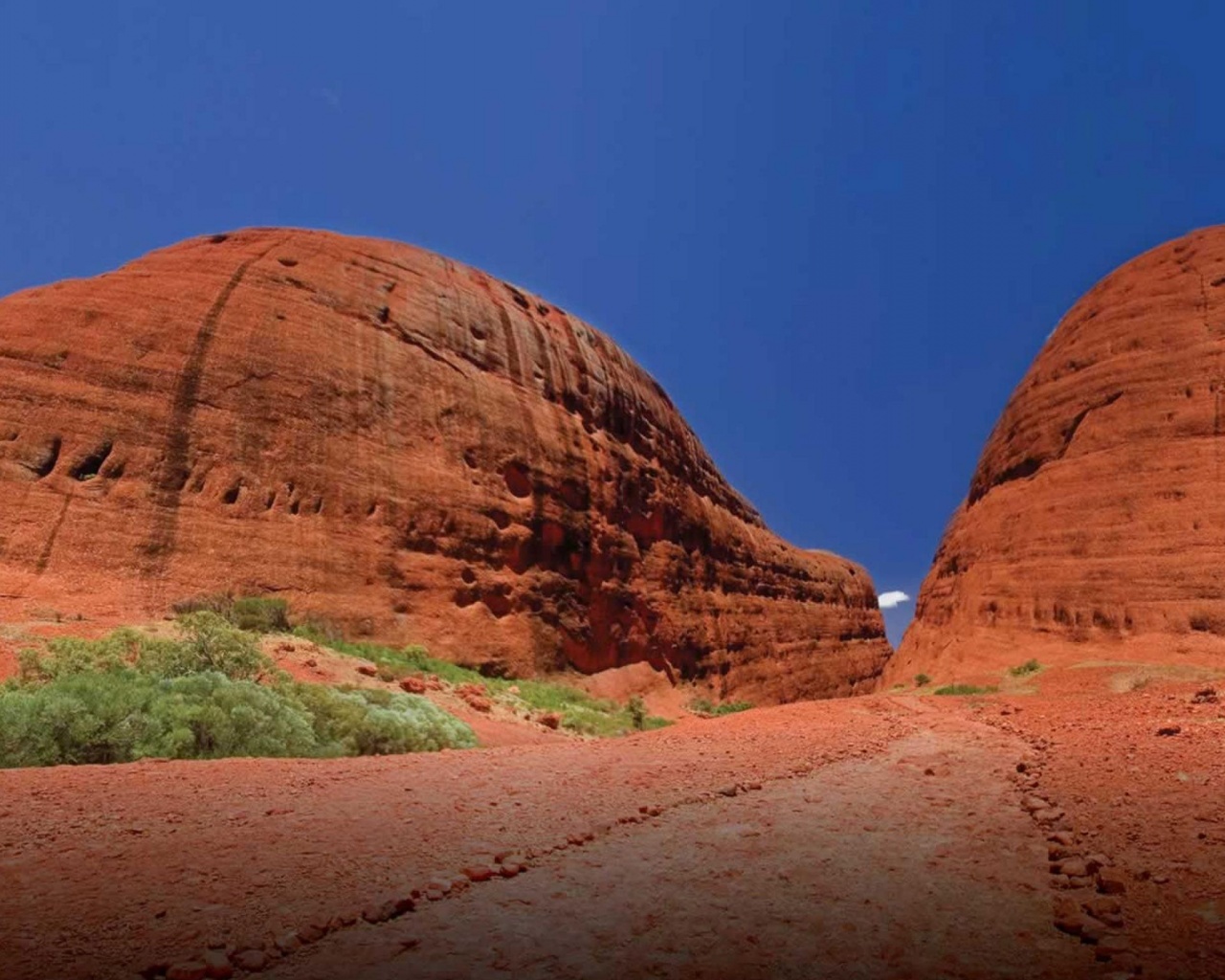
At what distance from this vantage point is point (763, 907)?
421 centimetres

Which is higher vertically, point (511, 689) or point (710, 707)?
point (511, 689)

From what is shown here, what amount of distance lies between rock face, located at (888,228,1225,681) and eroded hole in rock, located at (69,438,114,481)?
22530 mm

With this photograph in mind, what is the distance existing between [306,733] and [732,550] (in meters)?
33.1

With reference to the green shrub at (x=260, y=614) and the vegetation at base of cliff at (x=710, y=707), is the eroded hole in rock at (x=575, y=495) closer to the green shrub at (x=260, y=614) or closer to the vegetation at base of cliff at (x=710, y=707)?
the vegetation at base of cliff at (x=710, y=707)

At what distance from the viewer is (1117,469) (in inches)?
827

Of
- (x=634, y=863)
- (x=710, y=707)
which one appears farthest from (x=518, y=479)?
(x=634, y=863)

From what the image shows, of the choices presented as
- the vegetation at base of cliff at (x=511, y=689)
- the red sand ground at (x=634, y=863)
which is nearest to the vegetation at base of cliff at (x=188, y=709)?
the red sand ground at (x=634, y=863)

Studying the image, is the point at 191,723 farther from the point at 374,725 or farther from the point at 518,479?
the point at 518,479

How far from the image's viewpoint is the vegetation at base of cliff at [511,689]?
716 inches

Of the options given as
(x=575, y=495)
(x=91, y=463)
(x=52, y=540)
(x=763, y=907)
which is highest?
(x=575, y=495)

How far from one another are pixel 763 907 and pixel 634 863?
3.45 ft

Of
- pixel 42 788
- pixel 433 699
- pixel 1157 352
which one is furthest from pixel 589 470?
pixel 42 788

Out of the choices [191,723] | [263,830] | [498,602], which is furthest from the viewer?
[498,602]

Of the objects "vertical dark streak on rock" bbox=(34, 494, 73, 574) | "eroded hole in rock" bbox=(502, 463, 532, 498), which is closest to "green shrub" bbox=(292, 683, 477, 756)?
"vertical dark streak on rock" bbox=(34, 494, 73, 574)
